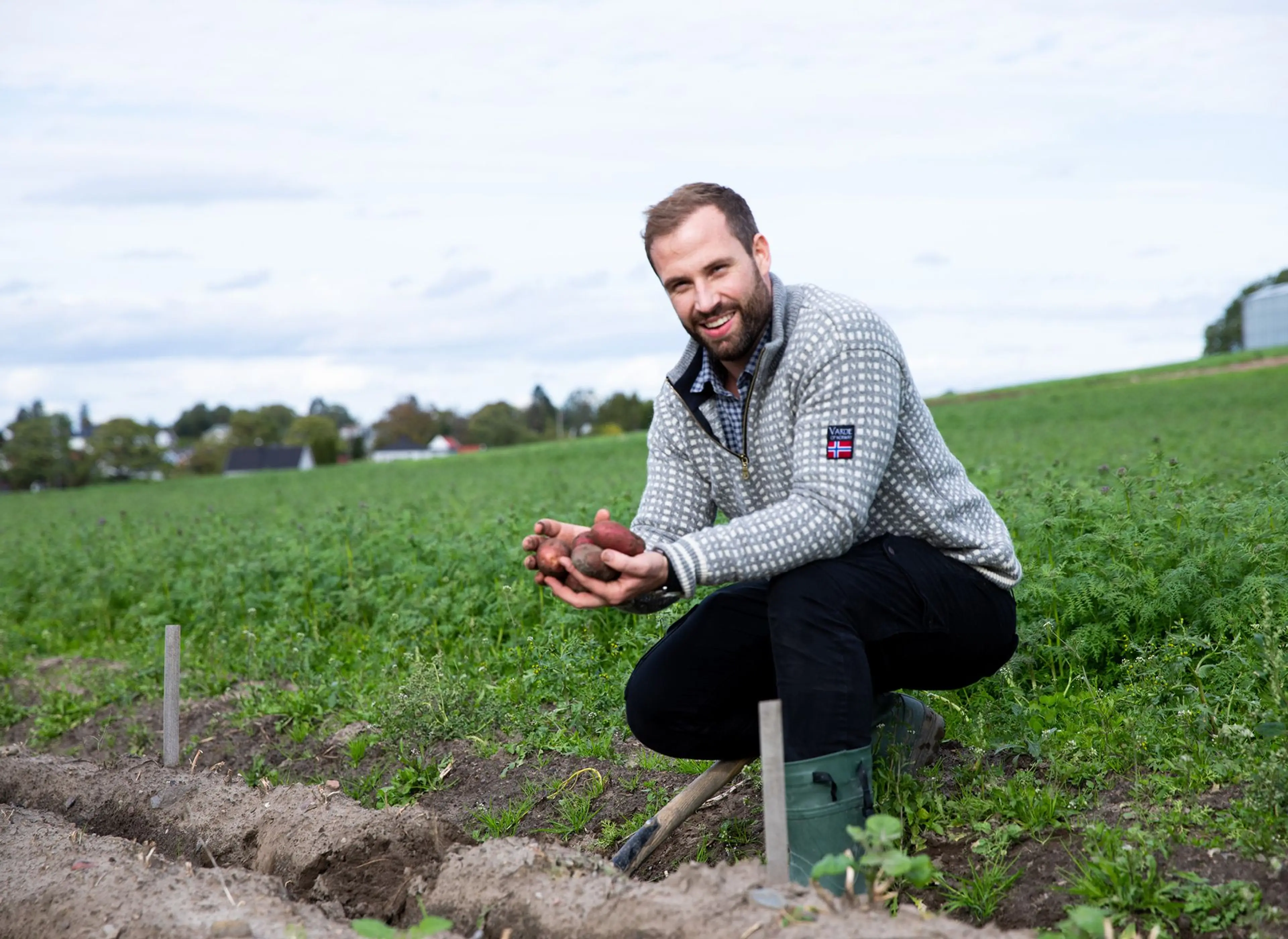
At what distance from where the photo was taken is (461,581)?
6.32 m

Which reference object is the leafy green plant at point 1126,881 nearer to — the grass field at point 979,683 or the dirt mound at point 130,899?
the grass field at point 979,683

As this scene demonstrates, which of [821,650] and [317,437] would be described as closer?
[821,650]

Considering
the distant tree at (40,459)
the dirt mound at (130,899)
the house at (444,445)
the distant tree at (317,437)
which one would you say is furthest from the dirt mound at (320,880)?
the house at (444,445)

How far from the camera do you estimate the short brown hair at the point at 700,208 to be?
300cm

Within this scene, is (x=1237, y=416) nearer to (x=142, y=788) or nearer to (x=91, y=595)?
(x=91, y=595)

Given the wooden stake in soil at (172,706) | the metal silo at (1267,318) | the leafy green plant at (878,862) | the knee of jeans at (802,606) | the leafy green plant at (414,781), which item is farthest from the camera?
the metal silo at (1267,318)

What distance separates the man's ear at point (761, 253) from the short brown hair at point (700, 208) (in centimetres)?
1

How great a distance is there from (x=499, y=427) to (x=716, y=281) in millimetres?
79424

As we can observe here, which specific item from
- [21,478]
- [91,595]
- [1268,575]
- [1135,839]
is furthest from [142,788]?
[21,478]

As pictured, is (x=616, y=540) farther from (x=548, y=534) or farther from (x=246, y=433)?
(x=246, y=433)

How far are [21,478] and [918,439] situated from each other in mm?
68735

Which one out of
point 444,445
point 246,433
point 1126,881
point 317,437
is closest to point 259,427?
point 246,433

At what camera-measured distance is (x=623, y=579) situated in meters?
2.68

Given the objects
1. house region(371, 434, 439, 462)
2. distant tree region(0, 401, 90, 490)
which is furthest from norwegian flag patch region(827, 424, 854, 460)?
house region(371, 434, 439, 462)
